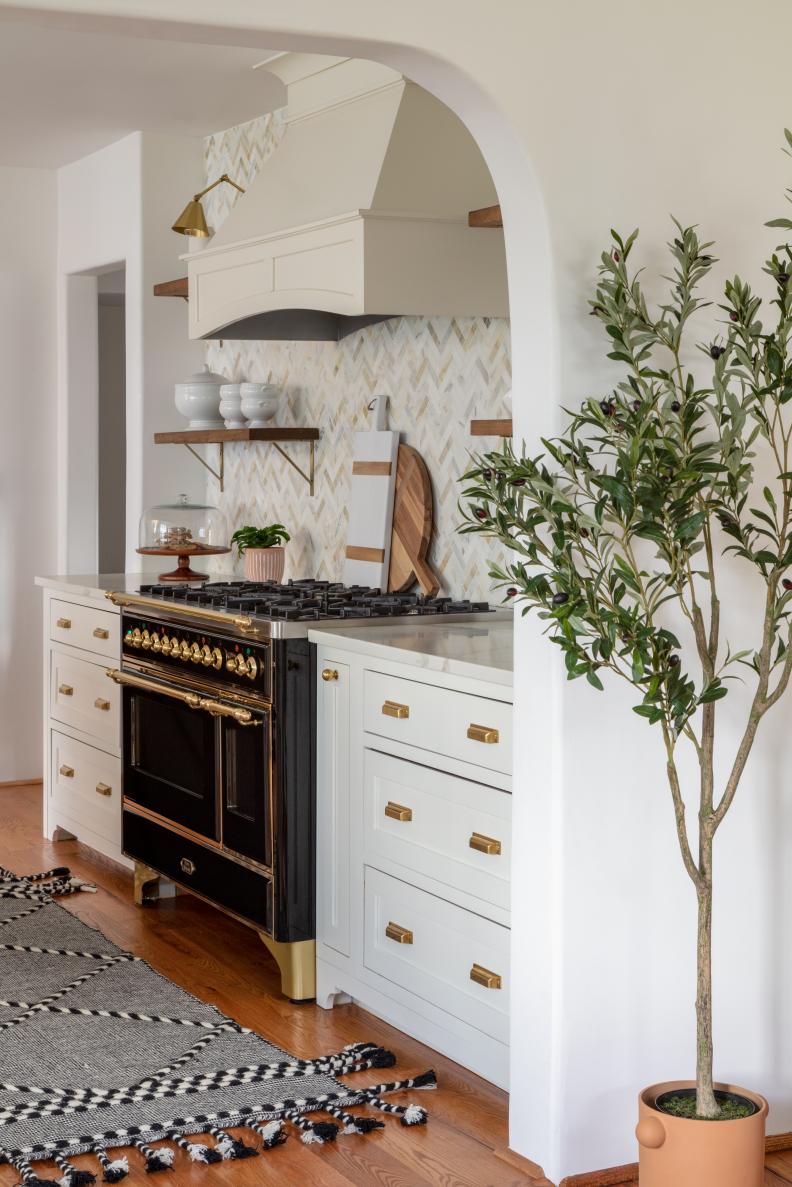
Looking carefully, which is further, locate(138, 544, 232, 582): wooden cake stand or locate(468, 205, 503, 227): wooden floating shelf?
locate(138, 544, 232, 582): wooden cake stand

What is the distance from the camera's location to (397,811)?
3.30 m

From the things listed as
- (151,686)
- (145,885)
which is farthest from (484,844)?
(145,885)

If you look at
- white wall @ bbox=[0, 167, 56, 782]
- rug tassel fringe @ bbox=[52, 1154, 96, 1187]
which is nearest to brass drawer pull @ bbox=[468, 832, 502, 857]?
rug tassel fringe @ bbox=[52, 1154, 96, 1187]

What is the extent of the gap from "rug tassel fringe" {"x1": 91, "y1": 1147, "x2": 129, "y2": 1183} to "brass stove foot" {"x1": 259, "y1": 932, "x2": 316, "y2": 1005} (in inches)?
34.3

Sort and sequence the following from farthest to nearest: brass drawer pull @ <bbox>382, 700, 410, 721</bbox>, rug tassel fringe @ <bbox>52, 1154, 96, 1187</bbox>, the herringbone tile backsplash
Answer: the herringbone tile backsplash
brass drawer pull @ <bbox>382, 700, 410, 721</bbox>
rug tassel fringe @ <bbox>52, 1154, 96, 1187</bbox>

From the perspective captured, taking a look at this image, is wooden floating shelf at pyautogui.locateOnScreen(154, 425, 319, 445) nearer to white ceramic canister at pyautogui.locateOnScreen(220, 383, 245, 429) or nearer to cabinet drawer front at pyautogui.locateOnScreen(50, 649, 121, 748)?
white ceramic canister at pyautogui.locateOnScreen(220, 383, 245, 429)

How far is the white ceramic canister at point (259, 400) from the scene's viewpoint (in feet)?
16.3

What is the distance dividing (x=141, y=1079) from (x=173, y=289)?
296 cm

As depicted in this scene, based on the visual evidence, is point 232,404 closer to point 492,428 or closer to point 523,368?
point 492,428

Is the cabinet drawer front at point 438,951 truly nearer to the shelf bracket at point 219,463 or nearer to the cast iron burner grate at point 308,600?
the cast iron burner grate at point 308,600

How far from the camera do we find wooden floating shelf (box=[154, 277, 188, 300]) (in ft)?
16.9

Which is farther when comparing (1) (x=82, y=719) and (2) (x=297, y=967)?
(1) (x=82, y=719)

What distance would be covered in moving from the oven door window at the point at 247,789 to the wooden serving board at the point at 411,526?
2.57 feet

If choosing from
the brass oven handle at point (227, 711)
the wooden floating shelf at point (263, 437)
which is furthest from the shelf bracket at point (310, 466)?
the brass oven handle at point (227, 711)
